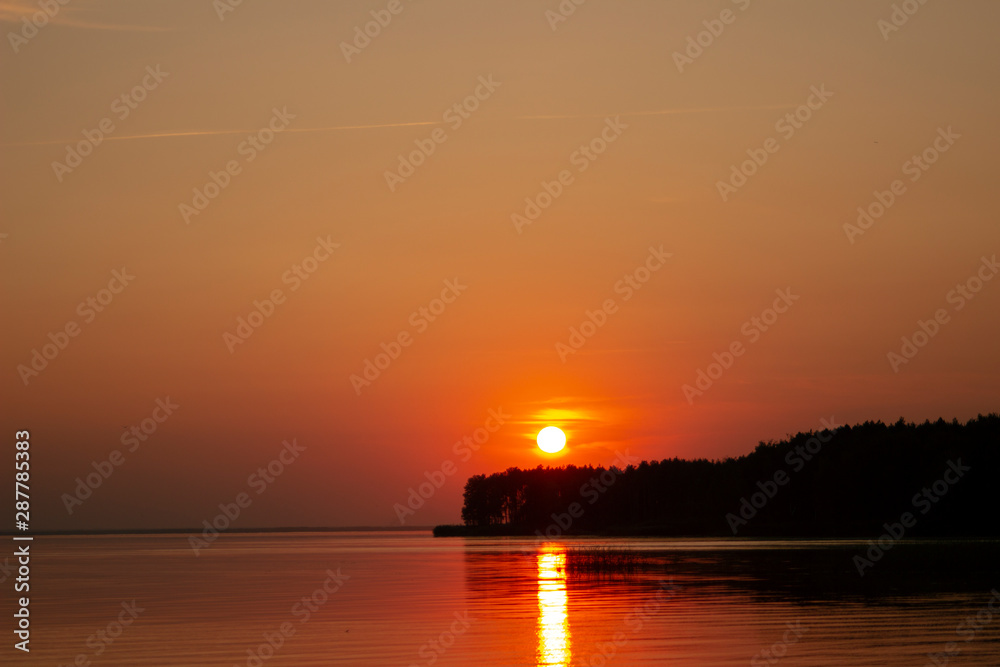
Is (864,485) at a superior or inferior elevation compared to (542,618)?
superior

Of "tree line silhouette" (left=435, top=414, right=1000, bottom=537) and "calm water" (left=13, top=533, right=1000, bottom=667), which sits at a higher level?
"tree line silhouette" (left=435, top=414, right=1000, bottom=537)

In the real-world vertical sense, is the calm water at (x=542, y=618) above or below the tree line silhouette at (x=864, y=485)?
below

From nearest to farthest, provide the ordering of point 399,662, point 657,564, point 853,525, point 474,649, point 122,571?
point 399,662 → point 474,649 → point 657,564 → point 122,571 → point 853,525

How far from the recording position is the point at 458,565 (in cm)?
8031

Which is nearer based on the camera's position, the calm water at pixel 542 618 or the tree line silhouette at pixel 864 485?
the calm water at pixel 542 618

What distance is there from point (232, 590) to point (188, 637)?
71.2ft

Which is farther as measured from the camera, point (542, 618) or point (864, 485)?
point (864, 485)

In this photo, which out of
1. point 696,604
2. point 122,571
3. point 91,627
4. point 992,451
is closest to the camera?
point 91,627

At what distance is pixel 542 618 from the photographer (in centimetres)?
3697

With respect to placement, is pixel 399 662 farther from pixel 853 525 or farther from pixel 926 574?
pixel 853 525

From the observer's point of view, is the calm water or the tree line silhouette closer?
the calm water

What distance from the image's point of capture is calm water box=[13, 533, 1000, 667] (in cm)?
2861

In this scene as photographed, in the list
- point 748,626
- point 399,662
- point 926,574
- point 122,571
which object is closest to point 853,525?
point 926,574

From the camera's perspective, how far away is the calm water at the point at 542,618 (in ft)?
93.9
